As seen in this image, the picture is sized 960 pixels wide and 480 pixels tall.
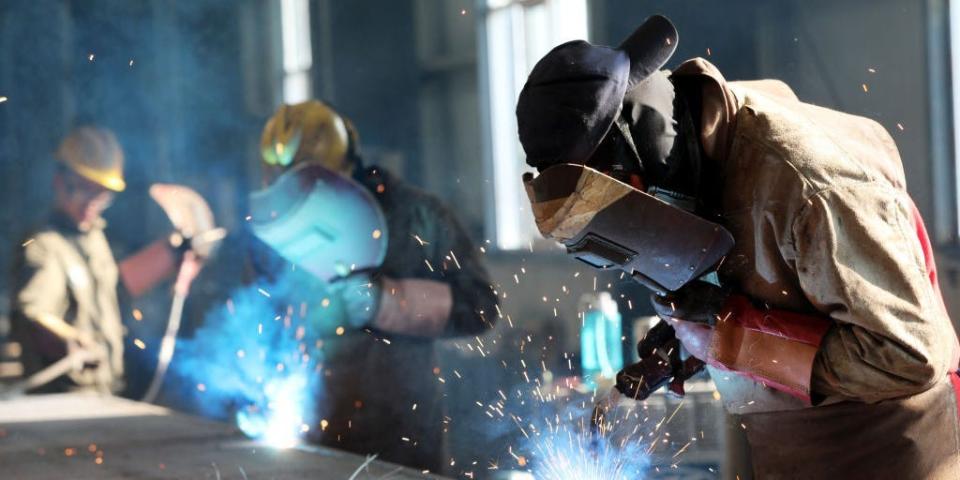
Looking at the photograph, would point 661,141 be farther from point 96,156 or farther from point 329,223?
point 96,156

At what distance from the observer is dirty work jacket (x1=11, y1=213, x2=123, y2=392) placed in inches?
190

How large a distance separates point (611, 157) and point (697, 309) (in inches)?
10.4

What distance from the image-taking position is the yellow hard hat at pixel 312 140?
3084 millimetres

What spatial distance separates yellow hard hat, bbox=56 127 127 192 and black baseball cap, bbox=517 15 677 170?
3.64 metres

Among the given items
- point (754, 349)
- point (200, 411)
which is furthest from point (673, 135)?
point (200, 411)

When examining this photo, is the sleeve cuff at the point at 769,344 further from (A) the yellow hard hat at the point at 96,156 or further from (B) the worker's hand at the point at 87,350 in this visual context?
(B) the worker's hand at the point at 87,350

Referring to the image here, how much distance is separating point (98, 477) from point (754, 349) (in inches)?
68.1

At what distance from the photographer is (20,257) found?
503 cm

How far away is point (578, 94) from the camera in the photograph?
4.53 feet

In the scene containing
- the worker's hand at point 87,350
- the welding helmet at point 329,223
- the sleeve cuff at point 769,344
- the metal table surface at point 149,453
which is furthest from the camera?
the worker's hand at point 87,350

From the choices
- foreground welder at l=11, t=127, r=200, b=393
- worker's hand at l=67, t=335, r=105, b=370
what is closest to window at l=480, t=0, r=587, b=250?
foreground welder at l=11, t=127, r=200, b=393

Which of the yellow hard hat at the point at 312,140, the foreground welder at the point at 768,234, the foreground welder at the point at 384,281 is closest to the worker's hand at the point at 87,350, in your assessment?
the yellow hard hat at the point at 312,140

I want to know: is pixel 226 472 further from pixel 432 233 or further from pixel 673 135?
pixel 673 135

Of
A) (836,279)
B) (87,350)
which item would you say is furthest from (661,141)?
(87,350)
